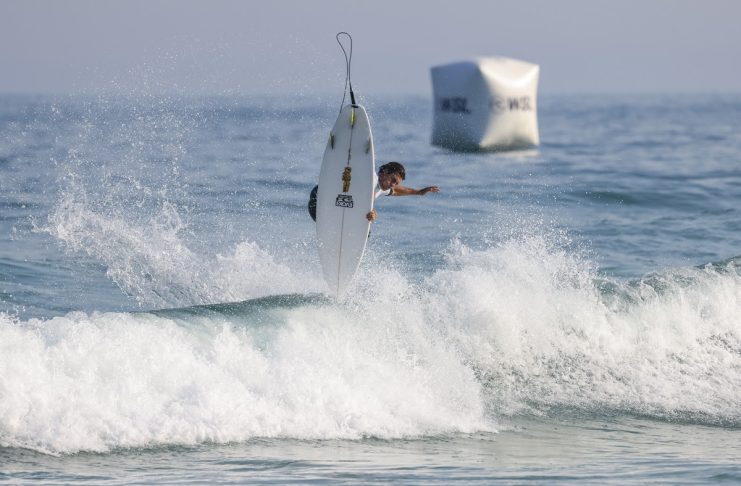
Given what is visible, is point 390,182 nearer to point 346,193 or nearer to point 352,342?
point 346,193

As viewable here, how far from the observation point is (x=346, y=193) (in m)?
10.6

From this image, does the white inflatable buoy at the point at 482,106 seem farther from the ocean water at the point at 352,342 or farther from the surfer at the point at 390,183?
the surfer at the point at 390,183

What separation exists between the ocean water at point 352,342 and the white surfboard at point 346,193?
493 mm

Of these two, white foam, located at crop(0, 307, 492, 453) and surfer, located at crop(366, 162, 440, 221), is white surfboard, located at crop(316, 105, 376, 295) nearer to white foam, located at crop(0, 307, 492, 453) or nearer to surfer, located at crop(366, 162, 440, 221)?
surfer, located at crop(366, 162, 440, 221)

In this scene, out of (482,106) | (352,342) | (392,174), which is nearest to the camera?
(352,342)

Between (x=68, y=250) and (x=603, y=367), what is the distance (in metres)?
7.24

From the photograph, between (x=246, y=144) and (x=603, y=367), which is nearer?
(x=603, y=367)

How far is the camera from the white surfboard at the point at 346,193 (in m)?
10.6

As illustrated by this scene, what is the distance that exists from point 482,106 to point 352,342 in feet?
107

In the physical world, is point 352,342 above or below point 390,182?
below

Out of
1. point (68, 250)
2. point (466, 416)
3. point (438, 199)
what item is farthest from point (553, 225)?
point (466, 416)

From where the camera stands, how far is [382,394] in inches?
344

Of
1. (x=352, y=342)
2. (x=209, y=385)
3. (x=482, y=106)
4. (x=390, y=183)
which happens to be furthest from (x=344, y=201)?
(x=482, y=106)

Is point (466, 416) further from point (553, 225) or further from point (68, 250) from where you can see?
point (553, 225)
